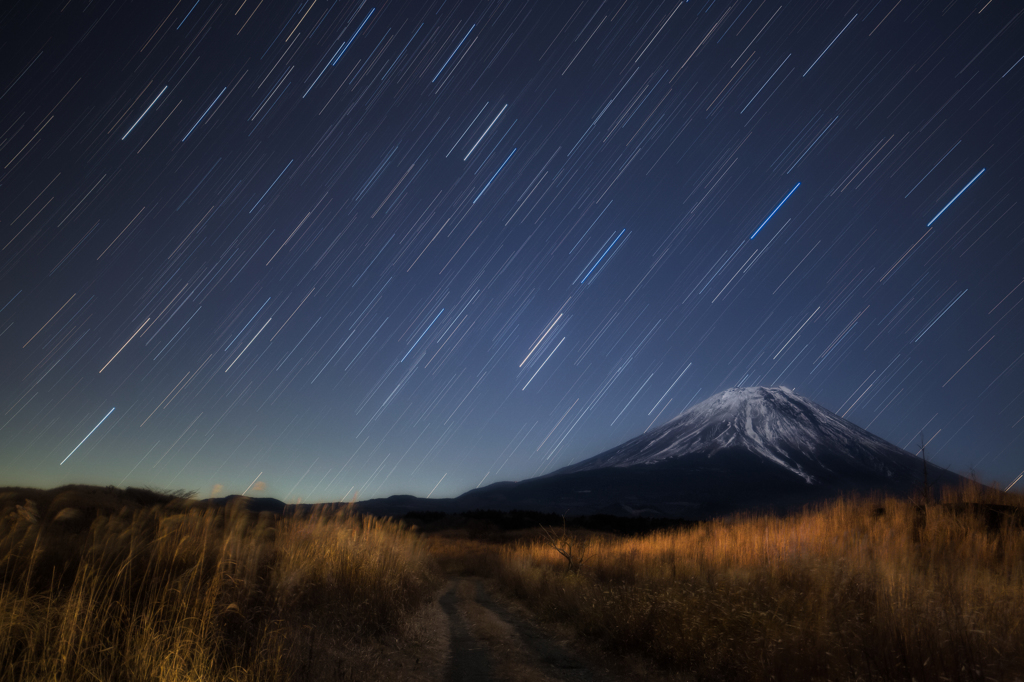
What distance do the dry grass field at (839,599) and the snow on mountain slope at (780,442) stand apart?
518 ft

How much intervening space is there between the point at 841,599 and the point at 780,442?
195 m

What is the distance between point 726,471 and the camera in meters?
149

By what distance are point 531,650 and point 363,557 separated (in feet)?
11.6

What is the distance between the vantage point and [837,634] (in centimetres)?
543

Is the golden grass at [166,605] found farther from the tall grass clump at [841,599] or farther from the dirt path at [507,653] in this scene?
the tall grass clump at [841,599]

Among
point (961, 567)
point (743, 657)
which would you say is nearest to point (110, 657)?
point (743, 657)

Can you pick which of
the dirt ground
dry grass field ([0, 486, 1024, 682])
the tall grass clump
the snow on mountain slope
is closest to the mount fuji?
the snow on mountain slope

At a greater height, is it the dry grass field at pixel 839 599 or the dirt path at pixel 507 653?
the dry grass field at pixel 839 599

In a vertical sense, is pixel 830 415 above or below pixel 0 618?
above

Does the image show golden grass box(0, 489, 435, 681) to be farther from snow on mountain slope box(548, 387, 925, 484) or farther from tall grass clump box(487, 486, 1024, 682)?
snow on mountain slope box(548, 387, 925, 484)

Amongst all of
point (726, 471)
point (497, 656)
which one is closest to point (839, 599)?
point (497, 656)

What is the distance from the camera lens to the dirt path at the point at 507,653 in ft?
23.2

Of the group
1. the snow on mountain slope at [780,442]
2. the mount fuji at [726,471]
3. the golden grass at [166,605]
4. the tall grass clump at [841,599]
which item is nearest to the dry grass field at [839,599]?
the tall grass clump at [841,599]

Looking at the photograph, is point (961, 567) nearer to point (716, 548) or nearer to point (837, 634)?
point (837, 634)
